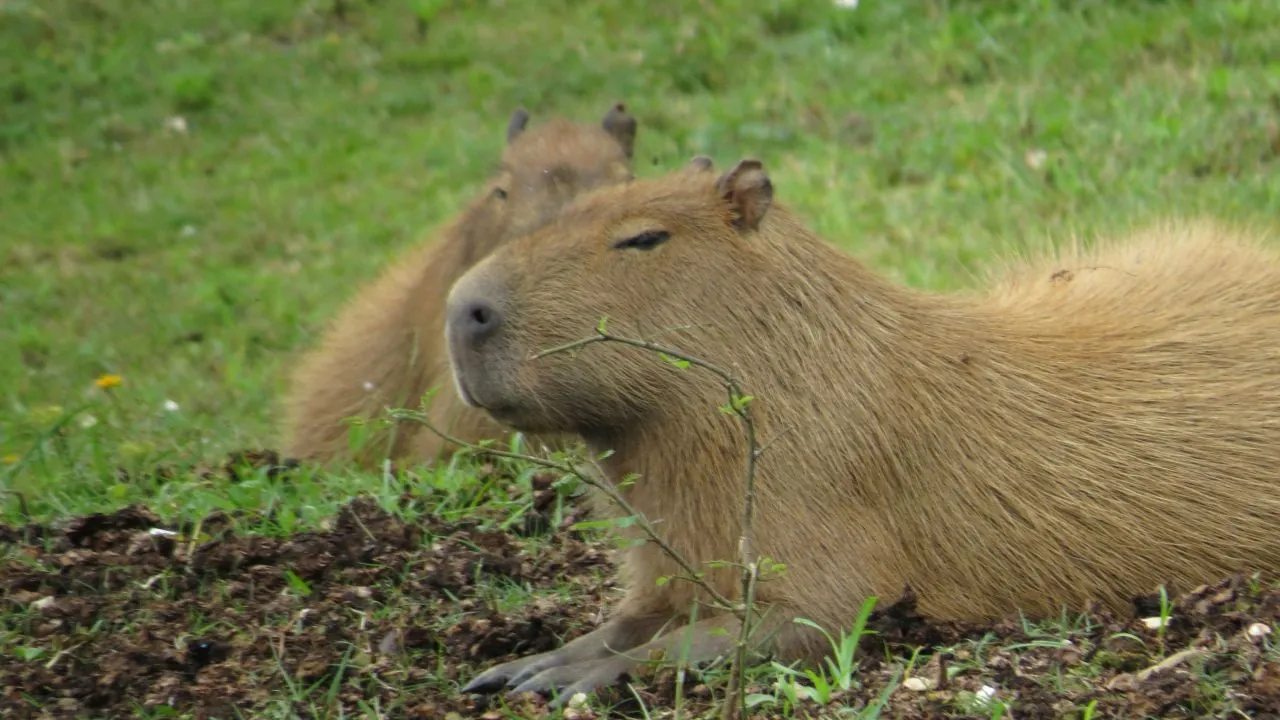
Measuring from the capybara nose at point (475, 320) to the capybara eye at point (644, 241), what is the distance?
285 mm

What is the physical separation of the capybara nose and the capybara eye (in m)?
0.29

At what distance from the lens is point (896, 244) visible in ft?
20.5

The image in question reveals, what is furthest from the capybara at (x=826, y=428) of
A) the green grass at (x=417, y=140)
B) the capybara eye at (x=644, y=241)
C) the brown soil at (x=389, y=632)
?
the green grass at (x=417, y=140)

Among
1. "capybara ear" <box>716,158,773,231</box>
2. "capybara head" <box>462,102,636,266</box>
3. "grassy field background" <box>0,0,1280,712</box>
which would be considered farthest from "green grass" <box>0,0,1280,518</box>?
"capybara ear" <box>716,158,773,231</box>

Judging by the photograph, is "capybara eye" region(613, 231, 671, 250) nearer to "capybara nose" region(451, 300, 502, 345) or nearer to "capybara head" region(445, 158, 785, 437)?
"capybara head" region(445, 158, 785, 437)

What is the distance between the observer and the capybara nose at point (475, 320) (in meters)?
2.99

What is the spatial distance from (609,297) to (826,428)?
457mm

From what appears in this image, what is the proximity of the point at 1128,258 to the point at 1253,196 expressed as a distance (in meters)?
2.05

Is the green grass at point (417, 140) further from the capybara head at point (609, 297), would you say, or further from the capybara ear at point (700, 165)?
the capybara ear at point (700, 165)

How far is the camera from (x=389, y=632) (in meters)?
3.25

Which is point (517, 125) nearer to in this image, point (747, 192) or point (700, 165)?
point (700, 165)

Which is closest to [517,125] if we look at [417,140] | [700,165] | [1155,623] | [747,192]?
[700,165]

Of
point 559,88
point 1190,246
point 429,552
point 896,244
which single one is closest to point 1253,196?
point 896,244

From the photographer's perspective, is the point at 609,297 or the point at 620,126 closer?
the point at 609,297
